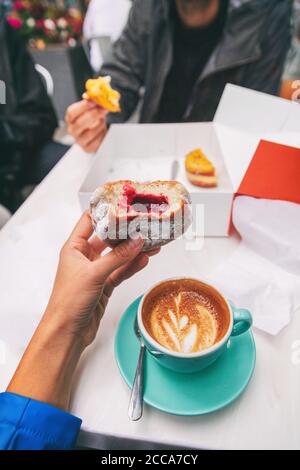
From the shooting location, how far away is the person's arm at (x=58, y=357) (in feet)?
1.44

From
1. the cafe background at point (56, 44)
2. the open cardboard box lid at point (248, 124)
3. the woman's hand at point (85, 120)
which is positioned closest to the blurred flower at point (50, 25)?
the cafe background at point (56, 44)

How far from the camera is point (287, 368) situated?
0.53m

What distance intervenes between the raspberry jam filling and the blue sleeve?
1.16 feet

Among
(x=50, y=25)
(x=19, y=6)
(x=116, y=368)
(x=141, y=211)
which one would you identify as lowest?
(x=116, y=368)

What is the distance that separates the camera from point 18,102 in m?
1.55

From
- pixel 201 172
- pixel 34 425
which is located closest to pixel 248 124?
pixel 201 172

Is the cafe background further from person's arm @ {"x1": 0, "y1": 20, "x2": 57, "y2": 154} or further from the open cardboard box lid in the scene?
the open cardboard box lid

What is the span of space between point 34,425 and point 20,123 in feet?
4.74

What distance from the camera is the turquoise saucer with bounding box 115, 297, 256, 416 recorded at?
456mm

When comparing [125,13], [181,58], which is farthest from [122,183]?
[125,13]

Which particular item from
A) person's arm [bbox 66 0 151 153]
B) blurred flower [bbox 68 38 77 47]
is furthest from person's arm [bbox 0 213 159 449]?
blurred flower [bbox 68 38 77 47]

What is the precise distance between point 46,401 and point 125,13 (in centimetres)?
298

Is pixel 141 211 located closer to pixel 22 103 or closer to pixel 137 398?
pixel 137 398

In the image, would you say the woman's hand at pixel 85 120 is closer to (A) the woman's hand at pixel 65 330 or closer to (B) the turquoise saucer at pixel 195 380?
(A) the woman's hand at pixel 65 330
